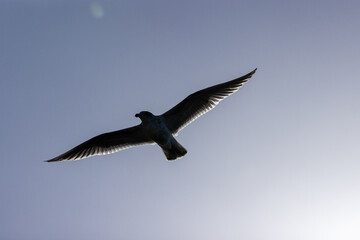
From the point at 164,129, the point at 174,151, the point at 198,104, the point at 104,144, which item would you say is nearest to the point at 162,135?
the point at 164,129

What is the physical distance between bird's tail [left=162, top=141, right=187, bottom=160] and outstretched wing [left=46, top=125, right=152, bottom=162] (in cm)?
124

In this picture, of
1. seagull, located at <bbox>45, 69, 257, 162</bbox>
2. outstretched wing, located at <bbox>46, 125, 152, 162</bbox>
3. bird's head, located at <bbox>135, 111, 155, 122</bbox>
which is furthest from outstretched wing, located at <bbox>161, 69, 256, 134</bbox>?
outstretched wing, located at <bbox>46, 125, 152, 162</bbox>

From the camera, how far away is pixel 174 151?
48.5 feet

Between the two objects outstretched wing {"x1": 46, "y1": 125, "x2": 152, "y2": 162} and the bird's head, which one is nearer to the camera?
the bird's head

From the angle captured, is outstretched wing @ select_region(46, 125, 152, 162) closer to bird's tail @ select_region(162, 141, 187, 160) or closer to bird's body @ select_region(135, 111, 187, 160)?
bird's body @ select_region(135, 111, 187, 160)

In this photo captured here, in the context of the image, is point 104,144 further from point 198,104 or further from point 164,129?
point 198,104

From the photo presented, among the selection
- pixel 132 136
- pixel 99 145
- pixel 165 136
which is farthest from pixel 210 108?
pixel 99 145

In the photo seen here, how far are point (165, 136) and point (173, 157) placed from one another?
2.50 feet

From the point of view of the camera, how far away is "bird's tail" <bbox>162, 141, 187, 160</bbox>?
48.1 feet

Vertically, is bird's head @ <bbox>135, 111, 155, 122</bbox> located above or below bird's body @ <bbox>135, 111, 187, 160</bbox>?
above

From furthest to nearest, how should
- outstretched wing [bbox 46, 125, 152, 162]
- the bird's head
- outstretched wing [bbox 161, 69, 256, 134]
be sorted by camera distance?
outstretched wing [bbox 46, 125, 152, 162] → outstretched wing [bbox 161, 69, 256, 134] → the bird's head

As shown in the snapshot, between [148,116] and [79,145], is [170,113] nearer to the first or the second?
[148,116]

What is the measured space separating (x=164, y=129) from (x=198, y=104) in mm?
1655

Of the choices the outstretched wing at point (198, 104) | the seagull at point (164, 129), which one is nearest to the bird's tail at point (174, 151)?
the seagull at point (164, 129)
